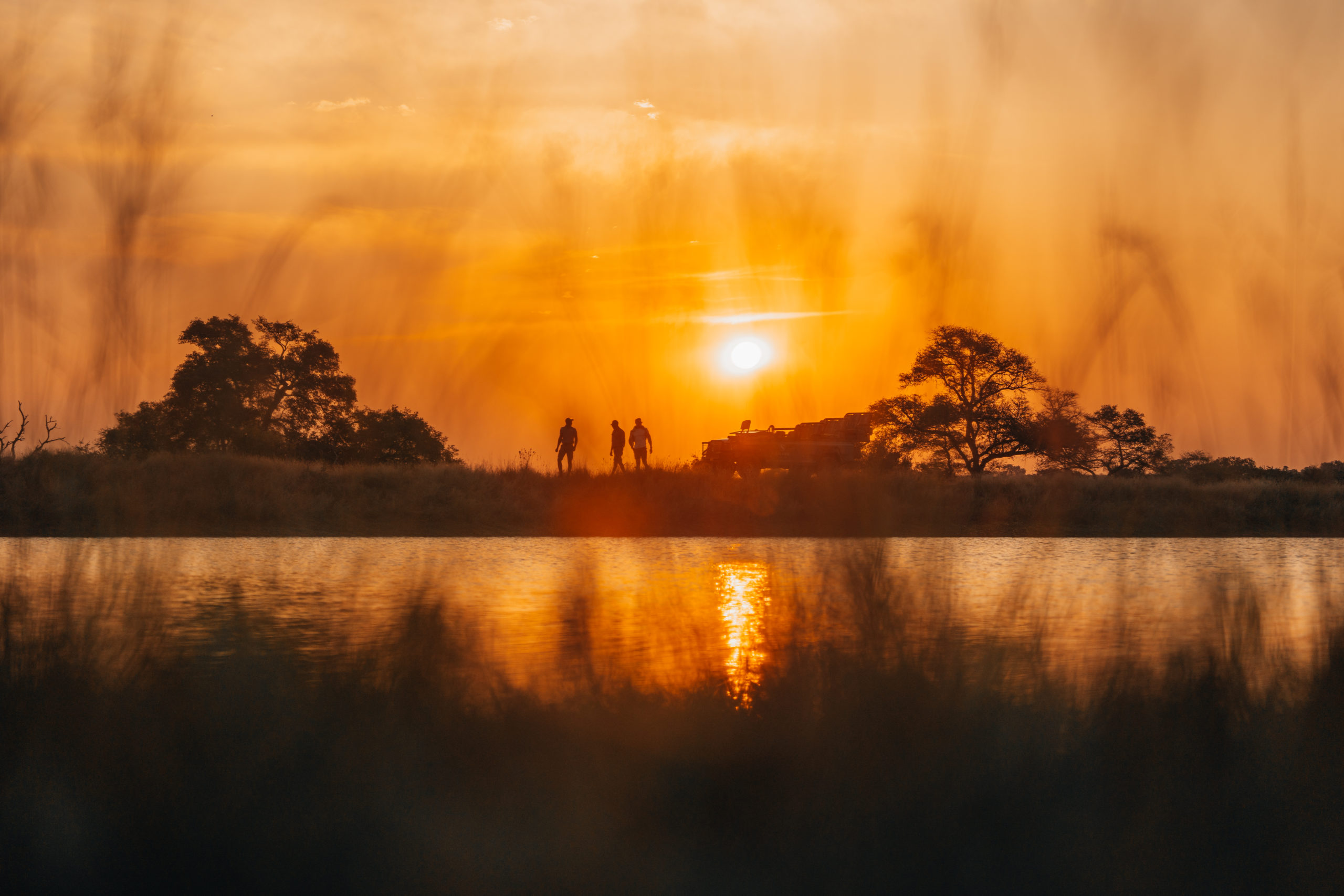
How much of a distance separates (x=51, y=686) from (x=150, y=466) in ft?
92.9

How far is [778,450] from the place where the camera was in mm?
42406

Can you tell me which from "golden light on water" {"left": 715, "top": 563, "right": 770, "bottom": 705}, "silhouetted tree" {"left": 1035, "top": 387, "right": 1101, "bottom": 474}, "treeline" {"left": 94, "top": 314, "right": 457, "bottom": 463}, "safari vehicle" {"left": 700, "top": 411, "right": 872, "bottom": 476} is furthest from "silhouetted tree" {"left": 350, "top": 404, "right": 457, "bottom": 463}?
"golden light on water" {"left": 715, "top": 563, "right": 770, "bottom": 705}

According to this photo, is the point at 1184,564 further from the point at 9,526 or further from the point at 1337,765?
the point at 9,526

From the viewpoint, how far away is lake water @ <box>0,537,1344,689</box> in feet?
23.6

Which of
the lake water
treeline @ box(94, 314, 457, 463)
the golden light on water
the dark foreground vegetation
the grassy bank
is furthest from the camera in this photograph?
treeline @ box(94, 314, 457, 463)

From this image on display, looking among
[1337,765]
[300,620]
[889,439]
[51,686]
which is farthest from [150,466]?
[889,439]

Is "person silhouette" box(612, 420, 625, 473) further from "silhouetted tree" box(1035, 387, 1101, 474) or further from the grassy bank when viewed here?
"silhouetted tree" box(1035, 387, 1101, 474)

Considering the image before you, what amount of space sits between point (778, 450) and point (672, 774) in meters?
37.4

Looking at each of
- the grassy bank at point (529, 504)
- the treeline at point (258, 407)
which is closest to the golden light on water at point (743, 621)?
the grassy bank at point (529, 504)

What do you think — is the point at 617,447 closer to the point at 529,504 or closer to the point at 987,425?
the point at 529,504

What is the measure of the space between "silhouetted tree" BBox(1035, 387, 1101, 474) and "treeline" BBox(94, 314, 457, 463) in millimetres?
34066

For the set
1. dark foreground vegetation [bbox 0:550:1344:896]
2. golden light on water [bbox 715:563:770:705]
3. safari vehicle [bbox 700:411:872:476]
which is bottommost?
dark foreground vegetation [bbox 0:550:1344:896]

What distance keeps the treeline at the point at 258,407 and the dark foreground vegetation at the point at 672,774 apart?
47.7m

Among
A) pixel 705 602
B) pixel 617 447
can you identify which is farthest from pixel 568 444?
pixel 705 602
